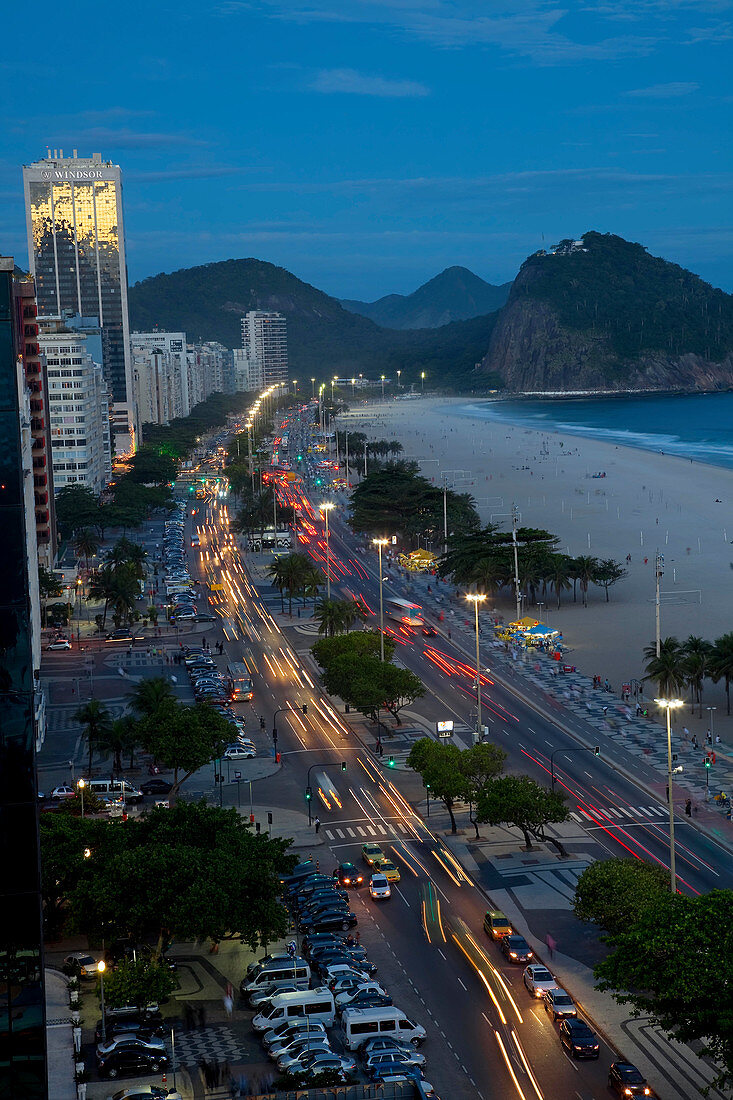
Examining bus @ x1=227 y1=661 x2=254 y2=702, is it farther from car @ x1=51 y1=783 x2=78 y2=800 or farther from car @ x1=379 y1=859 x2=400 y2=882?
car @ x1=379 y1=859 x2=400 y2=882

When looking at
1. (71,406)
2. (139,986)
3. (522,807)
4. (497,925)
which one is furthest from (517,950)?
(71,406)

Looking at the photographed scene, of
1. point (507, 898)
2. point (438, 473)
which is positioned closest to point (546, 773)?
point (507, 898)

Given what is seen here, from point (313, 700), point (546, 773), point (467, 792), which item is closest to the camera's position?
point (467, 792)

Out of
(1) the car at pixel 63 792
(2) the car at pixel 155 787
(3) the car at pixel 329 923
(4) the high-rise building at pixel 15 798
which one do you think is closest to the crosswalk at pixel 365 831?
(3) the car at pixel 329 923

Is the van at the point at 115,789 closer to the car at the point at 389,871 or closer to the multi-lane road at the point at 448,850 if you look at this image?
the multi-lane road at the point at 448,850

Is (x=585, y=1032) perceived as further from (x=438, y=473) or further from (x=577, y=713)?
(x=438, y=473)

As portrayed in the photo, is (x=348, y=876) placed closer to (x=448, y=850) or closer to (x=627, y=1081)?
(x=448, y=850)

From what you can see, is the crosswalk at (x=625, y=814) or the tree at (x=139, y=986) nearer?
the tree at (x=139, y=986)
